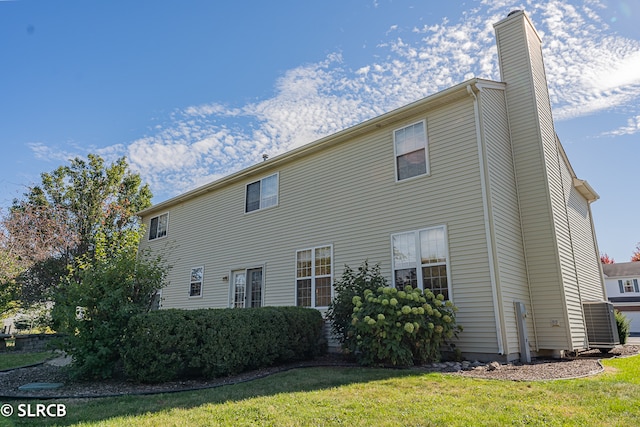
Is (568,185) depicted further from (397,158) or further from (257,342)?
(257,342)

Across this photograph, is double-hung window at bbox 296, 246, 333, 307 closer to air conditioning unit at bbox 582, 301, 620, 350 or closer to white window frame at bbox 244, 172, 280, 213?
white window frame at bbox 244, 172, 280, 213

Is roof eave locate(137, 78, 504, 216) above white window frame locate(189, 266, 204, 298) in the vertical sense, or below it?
above

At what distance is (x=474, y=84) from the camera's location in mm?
7789

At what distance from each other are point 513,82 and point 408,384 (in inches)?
299

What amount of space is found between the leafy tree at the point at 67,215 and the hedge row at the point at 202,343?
1246 centimetres

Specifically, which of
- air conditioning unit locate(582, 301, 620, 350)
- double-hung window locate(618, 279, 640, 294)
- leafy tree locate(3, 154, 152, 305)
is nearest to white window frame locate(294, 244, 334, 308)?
air conditioning unit locate(582, 301, 620, 350)

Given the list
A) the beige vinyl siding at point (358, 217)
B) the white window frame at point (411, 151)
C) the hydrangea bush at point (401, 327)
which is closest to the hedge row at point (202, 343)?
the hydrangea bush at point (401, 327)

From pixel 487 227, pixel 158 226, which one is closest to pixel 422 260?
pixel 487 227

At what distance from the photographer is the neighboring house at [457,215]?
24.4ft

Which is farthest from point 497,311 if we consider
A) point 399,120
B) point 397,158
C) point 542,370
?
point 399,120

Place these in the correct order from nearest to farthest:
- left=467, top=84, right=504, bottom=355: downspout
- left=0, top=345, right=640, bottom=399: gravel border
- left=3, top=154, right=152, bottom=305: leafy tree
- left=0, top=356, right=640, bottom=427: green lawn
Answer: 1. left=0, top=356, right=640, bottom=427: green lawn
2. left=0, top=345, right=640, bottom=399: gravel border
3. left=467, top=84, right=504, bottom=355: downspout
4. left=3, top=154, right=152, bottom=305: leafy tree

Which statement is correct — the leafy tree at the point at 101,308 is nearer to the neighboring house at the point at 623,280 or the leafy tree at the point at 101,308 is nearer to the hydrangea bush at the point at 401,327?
the hydrangea bush at the point at 401,327

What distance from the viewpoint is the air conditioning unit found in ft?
29.0

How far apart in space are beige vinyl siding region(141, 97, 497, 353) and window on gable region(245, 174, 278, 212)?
0.21 meters
